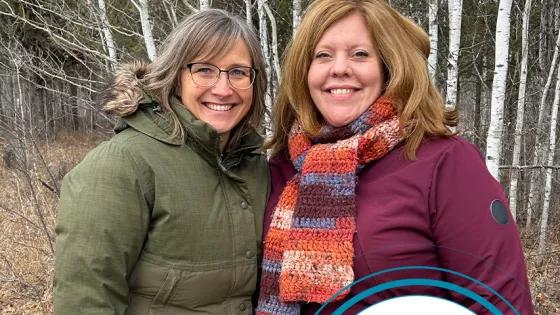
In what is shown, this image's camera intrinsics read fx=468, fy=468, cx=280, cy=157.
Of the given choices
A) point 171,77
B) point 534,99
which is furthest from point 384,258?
point 534,99

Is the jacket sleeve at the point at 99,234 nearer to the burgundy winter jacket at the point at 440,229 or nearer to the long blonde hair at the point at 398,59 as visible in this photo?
the burgundy winter jacket at the point at 440,229

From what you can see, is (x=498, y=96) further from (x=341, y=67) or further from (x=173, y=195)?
(x=173, y=195)

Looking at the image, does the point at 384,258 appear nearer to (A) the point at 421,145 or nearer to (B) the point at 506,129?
(A) the point at 421,145

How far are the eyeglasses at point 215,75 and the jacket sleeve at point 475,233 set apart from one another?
859 mm

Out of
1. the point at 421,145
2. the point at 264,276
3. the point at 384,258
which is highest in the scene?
the point at 421,145

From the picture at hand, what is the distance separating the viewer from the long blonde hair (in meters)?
1.80

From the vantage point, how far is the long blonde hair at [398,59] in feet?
5.92

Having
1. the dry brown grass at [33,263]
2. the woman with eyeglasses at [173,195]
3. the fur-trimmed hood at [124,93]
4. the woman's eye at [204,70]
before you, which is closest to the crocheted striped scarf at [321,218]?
the woman with eyeglasses at [173,195]

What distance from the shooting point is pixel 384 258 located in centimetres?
165

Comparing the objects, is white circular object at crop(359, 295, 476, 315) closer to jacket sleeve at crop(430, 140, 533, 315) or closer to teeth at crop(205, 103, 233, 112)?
jacket sleeve at crop(430, 140, 533, 315)

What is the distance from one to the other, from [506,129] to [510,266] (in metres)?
8.54

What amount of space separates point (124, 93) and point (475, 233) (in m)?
1.36

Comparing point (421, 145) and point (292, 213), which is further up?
point (421, 145)

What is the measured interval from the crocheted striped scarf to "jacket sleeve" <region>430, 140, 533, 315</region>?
273 mm
